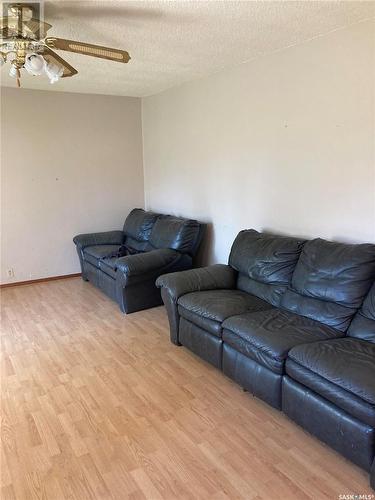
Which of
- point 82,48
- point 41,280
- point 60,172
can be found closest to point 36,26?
point 82,48

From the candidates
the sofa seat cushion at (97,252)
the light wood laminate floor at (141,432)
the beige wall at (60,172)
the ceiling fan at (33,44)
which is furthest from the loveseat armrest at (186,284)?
the beige wall at (60,172)

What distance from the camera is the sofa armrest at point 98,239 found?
494 centimetres

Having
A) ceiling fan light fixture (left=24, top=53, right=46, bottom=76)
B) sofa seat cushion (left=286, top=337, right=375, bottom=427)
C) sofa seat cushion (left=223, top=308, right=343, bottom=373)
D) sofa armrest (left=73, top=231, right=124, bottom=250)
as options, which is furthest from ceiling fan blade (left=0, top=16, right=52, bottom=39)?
sofa armrest (left=73, top=231, right=124, bottom=250)

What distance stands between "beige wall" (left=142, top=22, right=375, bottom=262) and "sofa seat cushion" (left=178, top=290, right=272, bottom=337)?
759mm

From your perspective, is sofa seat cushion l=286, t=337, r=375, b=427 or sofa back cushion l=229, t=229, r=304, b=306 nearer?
sofa seat cushion l=286, t=337, r=375, b=427

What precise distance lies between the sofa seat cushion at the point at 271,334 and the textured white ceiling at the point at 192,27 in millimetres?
1916

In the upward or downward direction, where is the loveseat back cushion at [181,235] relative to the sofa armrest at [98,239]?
upward

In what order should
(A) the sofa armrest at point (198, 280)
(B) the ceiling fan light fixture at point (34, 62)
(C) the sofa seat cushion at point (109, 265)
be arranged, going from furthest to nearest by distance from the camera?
1. (C) the sofa seat cushion at point (109, 265)
2. (A) the sofa armrest at point (198, 280)
3. (B) the ceiling fan light fixture at point (34, 62)

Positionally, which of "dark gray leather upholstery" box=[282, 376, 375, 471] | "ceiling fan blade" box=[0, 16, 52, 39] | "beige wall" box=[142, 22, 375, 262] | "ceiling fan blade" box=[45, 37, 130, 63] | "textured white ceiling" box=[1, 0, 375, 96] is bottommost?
"dark gray leather upholstery" box=[282, 376, 375, 471]

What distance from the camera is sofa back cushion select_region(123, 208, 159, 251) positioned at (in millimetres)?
4816

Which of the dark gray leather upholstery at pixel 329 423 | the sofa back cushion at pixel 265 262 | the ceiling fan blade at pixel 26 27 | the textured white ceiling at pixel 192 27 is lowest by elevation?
the dark gray leather upholstery at pixel 329 423

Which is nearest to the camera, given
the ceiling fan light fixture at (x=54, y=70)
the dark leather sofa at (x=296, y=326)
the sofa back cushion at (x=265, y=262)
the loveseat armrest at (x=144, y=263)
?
the dark leather sofa at (x=296, y=326)

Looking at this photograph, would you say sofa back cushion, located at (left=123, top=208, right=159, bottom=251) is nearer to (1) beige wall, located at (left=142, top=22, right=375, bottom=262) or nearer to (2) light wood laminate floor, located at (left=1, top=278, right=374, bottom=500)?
(1) beige wall, located at (left=142, top=22, right=375, bottom=262)

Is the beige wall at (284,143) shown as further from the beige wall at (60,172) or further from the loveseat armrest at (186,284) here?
the beige wall at (60,172)
